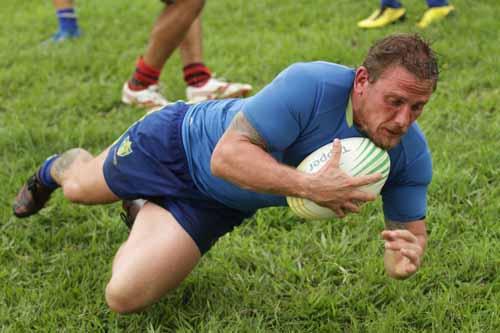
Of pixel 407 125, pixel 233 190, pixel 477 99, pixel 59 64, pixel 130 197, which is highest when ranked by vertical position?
pixel 407 125

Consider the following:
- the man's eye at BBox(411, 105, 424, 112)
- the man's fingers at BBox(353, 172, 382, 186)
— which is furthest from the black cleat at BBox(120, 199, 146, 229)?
the man's eye at BBox(411, 105, 424, 112)

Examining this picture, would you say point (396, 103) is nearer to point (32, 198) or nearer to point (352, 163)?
point (352, 163)

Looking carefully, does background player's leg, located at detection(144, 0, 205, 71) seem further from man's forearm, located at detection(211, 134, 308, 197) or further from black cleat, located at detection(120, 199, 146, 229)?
man's forearm, located at detection(211, 134, 308, 197)

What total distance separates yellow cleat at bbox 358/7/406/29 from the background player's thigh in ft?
12.7

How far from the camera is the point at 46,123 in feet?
15.7

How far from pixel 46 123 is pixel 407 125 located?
10.1 ft

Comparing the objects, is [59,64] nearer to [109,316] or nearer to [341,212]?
[109,316]

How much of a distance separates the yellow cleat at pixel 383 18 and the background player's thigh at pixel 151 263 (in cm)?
386

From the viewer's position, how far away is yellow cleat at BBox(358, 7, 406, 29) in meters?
6.26

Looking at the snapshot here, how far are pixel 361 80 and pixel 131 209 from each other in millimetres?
1300

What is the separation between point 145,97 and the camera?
Answer: 16.2ft

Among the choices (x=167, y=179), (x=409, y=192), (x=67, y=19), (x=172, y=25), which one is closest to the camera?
(x=409, y=192)

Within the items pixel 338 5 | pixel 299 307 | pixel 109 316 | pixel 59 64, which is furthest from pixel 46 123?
pixel 338 5

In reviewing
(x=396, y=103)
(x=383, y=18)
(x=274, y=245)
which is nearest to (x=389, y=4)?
(x=383, y=18)
